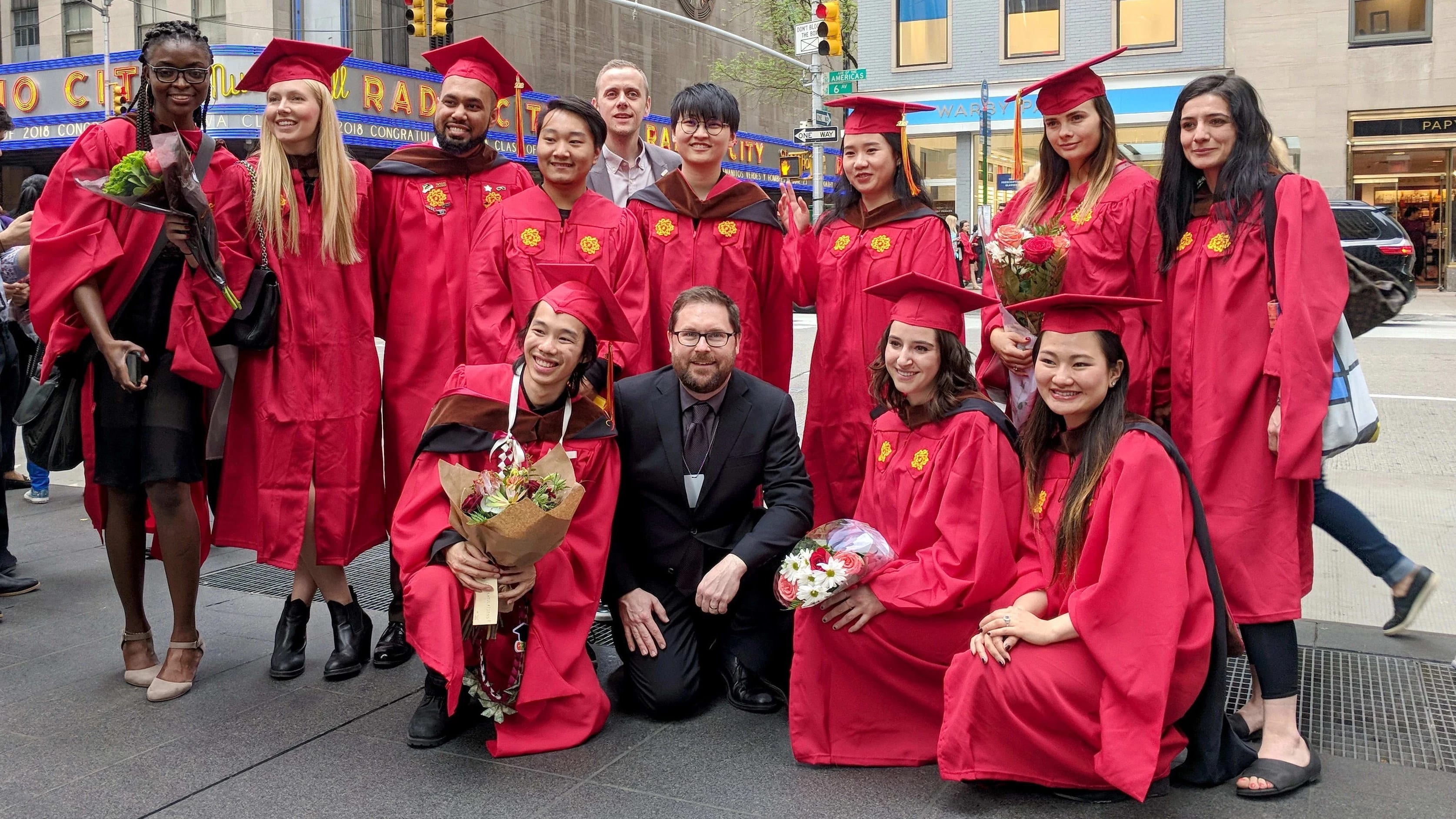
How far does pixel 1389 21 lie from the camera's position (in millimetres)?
22656

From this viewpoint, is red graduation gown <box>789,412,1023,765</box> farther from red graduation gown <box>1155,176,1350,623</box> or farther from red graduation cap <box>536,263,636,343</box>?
red graduation cap <box>536,263,636,343</box>

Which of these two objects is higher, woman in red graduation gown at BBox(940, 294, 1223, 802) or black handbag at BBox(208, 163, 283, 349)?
black handbag at BBox(208, 163, 283, 349)

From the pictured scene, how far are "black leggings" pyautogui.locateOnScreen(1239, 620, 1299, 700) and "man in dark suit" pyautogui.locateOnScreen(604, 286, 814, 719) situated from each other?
141cm

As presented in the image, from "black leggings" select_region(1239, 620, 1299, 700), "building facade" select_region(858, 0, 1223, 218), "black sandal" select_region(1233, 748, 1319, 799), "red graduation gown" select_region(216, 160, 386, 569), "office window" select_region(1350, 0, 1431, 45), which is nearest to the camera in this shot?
"black sandal" select_region(1233, 748, 1319, 799)

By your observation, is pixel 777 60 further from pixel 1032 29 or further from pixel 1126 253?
pixel 1126 253

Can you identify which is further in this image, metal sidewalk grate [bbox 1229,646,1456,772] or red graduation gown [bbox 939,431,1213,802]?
metal sidewalk grate [bbox 1229,646,1456,772]

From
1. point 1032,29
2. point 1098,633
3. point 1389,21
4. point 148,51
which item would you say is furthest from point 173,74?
point 1389,21

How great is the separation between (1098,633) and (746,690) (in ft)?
4.35

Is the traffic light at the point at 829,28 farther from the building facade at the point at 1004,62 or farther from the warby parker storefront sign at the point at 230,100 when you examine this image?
the building facade at the point at 1004,62

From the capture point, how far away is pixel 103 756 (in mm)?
3602

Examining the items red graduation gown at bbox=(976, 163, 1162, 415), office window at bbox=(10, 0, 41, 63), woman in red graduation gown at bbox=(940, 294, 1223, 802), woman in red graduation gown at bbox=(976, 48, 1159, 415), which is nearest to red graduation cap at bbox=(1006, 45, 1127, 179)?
woman in red graduation gown at bbox=(976, 48, 1159, 415)

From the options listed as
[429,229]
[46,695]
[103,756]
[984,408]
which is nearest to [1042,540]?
[984,408]

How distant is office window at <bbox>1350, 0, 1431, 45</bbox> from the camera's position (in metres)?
22.5

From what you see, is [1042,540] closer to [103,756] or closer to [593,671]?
[593,671]
